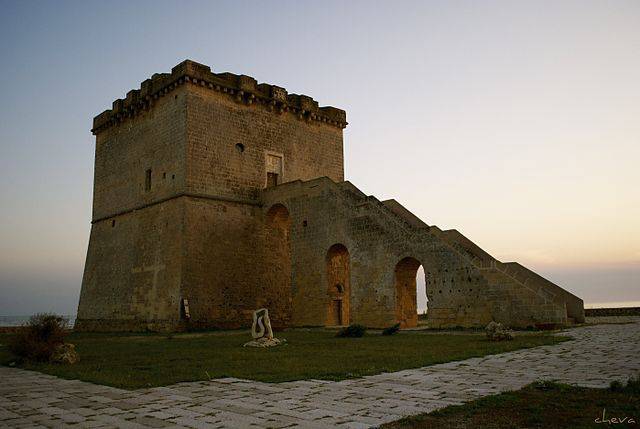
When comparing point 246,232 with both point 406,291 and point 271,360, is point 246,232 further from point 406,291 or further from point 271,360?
point 271,360

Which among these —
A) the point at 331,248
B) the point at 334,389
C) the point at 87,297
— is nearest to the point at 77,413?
the point at 334,389

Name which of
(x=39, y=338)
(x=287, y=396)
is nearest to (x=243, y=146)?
(x=39, y=338)

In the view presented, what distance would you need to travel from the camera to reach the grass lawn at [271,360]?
7.44 metres

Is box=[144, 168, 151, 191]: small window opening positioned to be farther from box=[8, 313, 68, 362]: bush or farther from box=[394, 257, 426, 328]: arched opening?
box=[8, 313, 68, 362]: bush

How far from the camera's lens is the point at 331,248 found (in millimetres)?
20484

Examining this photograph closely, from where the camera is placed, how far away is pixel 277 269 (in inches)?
945

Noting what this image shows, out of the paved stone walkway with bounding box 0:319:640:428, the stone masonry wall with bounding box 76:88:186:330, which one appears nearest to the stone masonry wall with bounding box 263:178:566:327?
the stone masonry wall with bounding box 76:88:186:330

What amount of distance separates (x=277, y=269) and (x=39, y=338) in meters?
14.2

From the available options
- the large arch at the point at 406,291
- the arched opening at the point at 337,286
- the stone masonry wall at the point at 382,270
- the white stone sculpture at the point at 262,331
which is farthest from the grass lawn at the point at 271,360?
the arched opening at the point at 337,286

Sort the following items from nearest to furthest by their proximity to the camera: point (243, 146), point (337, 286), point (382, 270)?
point (382, 270) → point (337, 286) → point (243, 146)

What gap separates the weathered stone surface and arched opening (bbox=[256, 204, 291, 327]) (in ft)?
0.21

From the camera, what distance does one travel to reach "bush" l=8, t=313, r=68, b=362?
9984 millimetres

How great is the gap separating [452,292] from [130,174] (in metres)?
16.6

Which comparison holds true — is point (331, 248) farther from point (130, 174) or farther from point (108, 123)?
point (108, 123)
